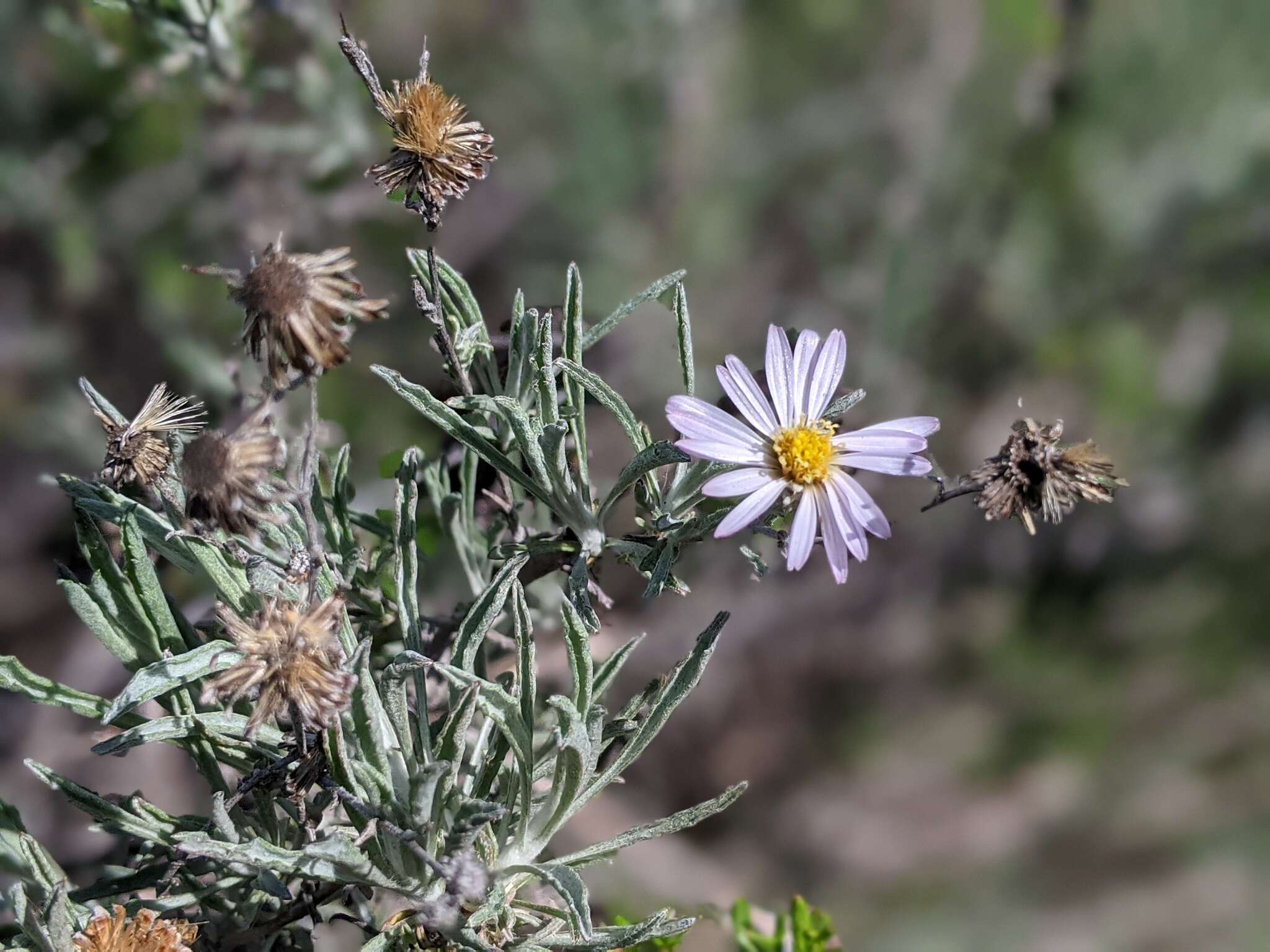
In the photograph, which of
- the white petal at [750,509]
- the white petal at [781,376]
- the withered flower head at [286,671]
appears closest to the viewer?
the withered flower head at [286,671]

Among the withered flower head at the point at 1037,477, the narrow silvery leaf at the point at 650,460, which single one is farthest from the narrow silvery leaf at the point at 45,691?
the withered flower head at the point at 1037,477

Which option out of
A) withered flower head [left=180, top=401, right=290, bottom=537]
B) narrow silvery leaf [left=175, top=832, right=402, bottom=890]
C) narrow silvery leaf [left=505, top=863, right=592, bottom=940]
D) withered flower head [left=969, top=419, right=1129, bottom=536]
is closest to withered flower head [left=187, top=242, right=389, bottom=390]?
withered flower head [left=180, top=401, right=290, bottom=537]

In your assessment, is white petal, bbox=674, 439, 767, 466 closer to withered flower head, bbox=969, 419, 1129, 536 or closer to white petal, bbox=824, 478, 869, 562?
white petal, bbox=824, 478, 869, 562

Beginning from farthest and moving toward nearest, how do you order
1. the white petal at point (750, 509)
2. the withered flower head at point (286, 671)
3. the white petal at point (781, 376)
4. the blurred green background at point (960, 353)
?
1. the blurred green background at point (960, 353)
2. the white petal at point (781, 376)
3. the white petal at point (750, 509)
4. the withered flower head at point (286, 671)

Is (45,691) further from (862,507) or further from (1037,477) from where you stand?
(1037,477)

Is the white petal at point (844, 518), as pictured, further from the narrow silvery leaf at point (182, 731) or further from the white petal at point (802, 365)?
the narrow silvery leaf at point (182, 731)

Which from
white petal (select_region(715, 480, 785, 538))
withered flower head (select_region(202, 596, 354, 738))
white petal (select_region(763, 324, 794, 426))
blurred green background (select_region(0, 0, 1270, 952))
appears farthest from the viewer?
blurred green background (select_region(0, 0, 1270, 952))

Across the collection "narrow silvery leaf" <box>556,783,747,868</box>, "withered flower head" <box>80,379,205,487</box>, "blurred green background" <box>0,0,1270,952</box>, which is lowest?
"narrow silvery leaf" <box>556,783,747,868</box>
